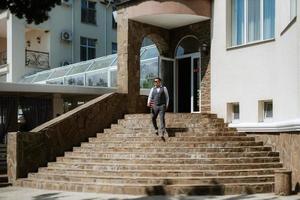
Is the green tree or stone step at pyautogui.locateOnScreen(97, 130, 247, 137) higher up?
the green tree

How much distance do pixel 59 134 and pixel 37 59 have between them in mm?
16124

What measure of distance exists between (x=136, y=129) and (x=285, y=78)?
15.8 feet

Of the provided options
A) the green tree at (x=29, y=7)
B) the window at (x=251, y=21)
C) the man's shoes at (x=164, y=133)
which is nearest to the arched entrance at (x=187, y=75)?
the window at (x=251, y=21)

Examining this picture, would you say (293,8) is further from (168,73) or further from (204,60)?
(168,73)

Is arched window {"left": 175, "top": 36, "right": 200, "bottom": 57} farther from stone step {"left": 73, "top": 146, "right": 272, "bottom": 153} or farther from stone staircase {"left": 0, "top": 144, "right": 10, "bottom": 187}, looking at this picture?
stone staircase {"left": 0, "top": 144, "right": 10, "bottom": 187}

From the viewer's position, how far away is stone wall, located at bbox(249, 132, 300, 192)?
12898 millimetres

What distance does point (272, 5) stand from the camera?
16.4 meters

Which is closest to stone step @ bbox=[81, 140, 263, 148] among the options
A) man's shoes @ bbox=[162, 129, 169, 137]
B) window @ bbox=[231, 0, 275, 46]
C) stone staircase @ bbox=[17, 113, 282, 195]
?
stone staircase @ bbox=[17, 113, 282, 195]

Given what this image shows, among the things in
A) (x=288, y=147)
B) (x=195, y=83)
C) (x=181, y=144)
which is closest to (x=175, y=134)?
(x=181, y=144)

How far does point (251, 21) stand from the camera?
57.0 feet

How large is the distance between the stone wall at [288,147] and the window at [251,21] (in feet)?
10.5

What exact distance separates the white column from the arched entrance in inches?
502

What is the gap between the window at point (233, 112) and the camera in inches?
688

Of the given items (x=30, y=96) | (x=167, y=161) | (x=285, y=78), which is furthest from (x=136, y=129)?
(x=30, y=96)
